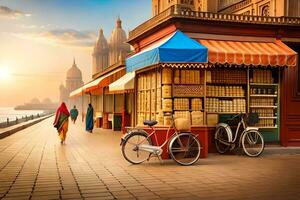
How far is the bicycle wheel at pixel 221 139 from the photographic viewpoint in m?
11.7

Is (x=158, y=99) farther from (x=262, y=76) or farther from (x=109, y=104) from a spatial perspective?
(x=109, y=104)

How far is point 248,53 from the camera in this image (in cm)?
A: 1183

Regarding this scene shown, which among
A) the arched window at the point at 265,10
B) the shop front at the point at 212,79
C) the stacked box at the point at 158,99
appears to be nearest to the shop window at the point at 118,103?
the shop front at the point at 212,79

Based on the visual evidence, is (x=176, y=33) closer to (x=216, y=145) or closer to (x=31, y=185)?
(x=216, y=145)

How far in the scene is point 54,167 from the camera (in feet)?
30.6

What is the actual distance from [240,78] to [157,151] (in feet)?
14.7

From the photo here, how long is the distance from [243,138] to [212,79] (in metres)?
2.12

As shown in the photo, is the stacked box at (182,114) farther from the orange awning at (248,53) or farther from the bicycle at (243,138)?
the orange awning at (248,53)

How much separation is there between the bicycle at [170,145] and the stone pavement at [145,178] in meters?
0.26

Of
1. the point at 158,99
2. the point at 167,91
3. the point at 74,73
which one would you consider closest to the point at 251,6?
the point at 158,99

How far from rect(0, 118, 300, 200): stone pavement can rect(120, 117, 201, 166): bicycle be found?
26cm

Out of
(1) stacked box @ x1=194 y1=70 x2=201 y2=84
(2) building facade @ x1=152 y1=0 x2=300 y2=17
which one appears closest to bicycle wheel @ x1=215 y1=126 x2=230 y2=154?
(1) stacked box @ x1=194 y1=70 x2=201 y2=84

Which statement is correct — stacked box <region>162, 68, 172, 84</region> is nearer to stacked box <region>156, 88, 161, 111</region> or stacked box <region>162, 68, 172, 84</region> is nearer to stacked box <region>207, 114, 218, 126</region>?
stacked box <region>156, 88, 161, 111</region>

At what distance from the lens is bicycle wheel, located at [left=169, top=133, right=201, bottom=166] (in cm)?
988
